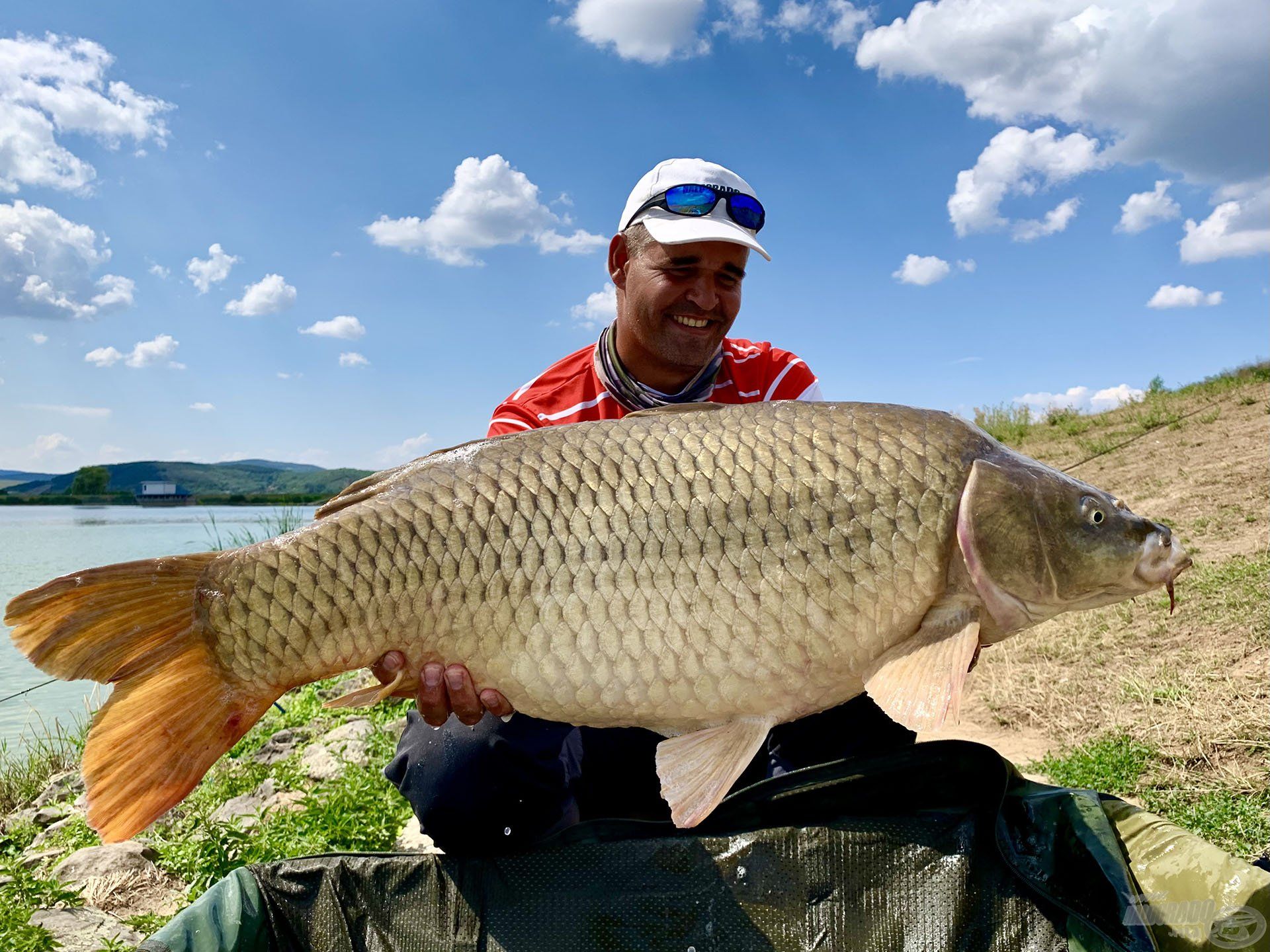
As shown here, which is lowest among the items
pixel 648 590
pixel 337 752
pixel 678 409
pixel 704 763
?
pixel 337 752

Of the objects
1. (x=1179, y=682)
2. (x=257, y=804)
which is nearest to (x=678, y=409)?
(x=257, y=804)

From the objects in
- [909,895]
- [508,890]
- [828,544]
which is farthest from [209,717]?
[909,895]

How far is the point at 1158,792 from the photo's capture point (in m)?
2.30

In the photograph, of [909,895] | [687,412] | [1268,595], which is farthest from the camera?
[1268,595]

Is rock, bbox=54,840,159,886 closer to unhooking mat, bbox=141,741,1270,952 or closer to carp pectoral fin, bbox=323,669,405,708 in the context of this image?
unhooking mat, bbox=141,741,1270,952

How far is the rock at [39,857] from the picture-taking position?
2512mm

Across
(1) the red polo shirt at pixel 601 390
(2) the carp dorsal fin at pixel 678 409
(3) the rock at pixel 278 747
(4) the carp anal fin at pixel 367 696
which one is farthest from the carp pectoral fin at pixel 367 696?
(3) the rock at pixel 278 747

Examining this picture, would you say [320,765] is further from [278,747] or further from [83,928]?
[83,928]

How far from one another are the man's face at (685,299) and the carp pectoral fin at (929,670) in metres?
1.12

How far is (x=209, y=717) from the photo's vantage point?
1609mm

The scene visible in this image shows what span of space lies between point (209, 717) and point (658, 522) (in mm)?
875

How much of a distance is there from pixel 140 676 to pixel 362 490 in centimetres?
50

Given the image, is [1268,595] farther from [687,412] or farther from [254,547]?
[254,547]

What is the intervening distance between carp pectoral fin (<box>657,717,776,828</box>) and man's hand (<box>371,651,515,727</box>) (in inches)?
13.4
